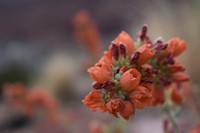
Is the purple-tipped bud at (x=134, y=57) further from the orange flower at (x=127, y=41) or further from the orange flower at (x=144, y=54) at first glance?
the orange flower at (x=127, y=41)

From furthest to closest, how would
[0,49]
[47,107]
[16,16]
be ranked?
1. [16,16]
2. [0,49]
3. [47,107]

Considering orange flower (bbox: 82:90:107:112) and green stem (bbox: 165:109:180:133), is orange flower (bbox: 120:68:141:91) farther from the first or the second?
green stem (bbox: 165:109:180:133)

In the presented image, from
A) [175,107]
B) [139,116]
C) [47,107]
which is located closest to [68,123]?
[47,107]

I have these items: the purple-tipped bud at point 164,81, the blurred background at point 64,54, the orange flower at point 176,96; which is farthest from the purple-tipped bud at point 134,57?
the blurred background at point 64,54

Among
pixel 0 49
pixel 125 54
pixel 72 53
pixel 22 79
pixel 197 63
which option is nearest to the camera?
pixel 125 54

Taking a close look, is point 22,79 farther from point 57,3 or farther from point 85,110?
point 57,3
